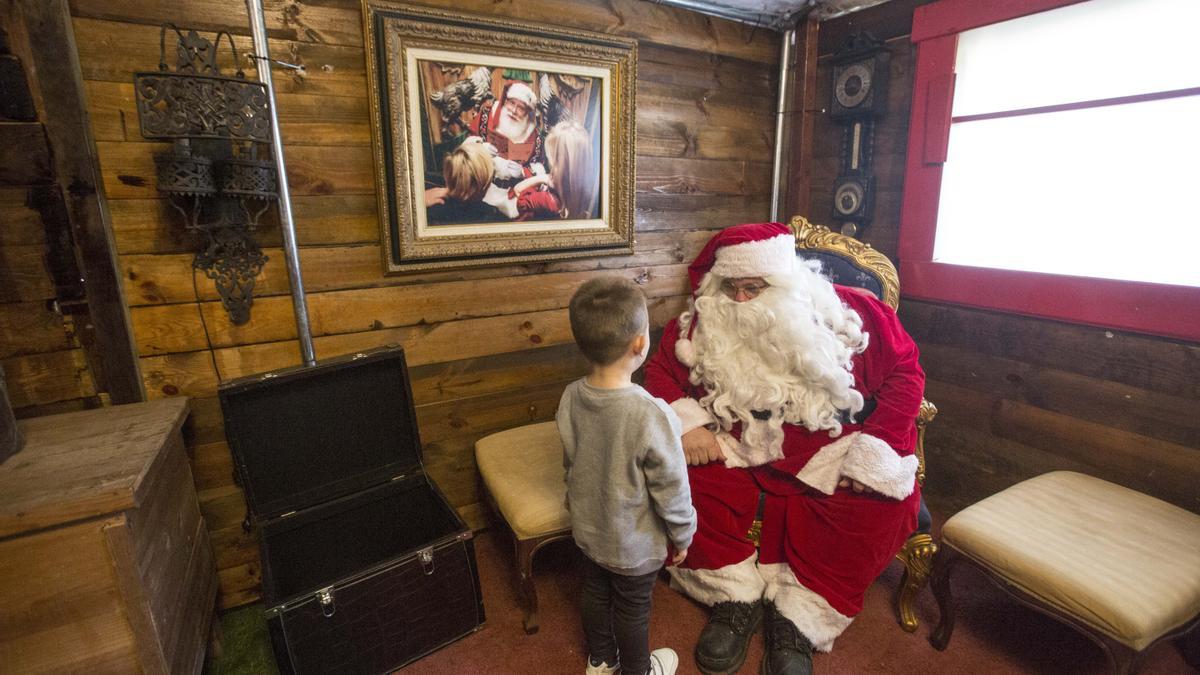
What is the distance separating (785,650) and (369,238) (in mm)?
1803

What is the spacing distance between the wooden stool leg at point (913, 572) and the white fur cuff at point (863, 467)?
0.70ft

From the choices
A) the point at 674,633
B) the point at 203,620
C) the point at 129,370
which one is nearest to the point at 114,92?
the point at 129,370

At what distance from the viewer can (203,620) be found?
1.53 metres

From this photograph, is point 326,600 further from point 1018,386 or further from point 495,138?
point 1018,386

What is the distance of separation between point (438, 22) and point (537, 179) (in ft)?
1.94

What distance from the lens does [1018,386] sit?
2.10 m

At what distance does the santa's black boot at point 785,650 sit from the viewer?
1.55 metres

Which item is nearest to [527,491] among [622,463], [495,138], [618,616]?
[618,616]

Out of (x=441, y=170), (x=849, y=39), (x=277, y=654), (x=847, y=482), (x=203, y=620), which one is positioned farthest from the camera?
(x=849, y=39)

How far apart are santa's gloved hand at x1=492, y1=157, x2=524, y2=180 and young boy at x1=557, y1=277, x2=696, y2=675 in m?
0.91

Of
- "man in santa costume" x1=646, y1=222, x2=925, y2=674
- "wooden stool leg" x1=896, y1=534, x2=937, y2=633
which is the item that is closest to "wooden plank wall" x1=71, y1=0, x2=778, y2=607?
"man in santa costume" x1=646, y1=222, x2=925, y2=674

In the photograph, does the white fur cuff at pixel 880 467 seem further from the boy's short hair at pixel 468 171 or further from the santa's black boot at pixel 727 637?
the boy's short hair at pixel 468 171

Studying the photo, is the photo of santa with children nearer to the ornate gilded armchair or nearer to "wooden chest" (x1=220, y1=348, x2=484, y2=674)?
"wooden chest" (x1=220, y1=348, x2=484, y2=674)

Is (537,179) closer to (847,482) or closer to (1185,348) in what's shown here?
(847,482)
